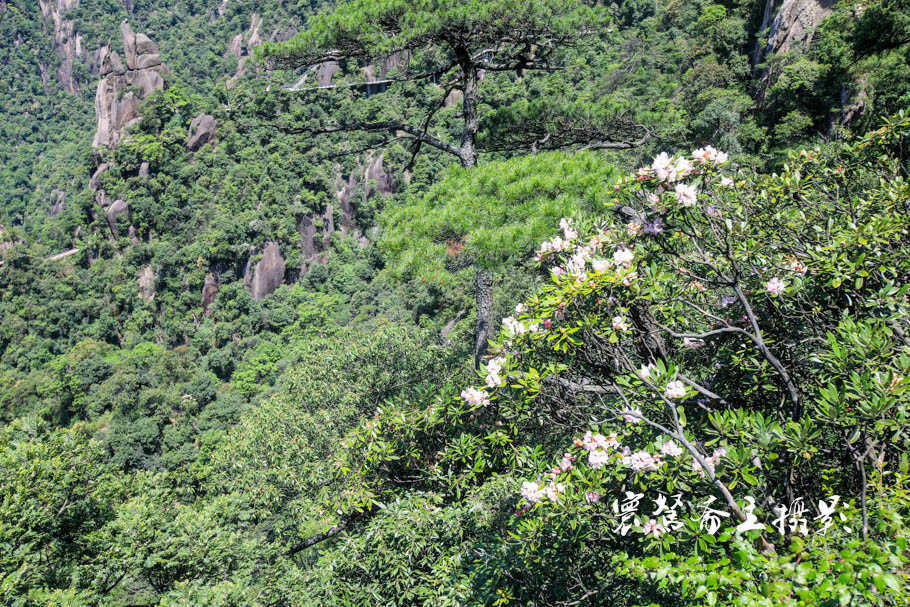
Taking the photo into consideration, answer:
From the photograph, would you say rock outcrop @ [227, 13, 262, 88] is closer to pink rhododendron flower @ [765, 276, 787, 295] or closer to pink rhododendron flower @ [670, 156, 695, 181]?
pink rhododendron flower @ [670, 156, 695, 181]

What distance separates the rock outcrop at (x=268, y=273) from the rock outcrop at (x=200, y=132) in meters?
16.8

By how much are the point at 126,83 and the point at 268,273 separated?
3057cm

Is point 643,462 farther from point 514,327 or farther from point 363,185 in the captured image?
point 363,185

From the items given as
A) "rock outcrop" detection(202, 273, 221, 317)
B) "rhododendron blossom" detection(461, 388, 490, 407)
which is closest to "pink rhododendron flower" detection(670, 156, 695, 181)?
"rhododendron blossom" detection(461, 388, 490, 407)

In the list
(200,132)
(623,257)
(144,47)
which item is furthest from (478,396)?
(144,47)

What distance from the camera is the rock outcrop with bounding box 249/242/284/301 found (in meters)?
42.2

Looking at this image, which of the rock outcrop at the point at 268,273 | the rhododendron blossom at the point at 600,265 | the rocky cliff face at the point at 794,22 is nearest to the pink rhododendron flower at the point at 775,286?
the rhododendron blossom at the point at 600,265

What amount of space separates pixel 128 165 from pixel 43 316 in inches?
661

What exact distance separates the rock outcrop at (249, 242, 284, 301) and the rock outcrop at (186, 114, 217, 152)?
16.8 m

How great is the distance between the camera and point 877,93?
1191 cm

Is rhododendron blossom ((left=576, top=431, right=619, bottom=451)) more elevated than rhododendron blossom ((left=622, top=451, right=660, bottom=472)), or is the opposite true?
rhododendron blossom ((left=622, top=451, right=660, bottom=472))

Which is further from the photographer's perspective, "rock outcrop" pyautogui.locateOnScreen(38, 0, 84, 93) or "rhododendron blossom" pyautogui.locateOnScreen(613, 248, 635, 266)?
"rock outcrop" pyautogui.locateOnScreen(38, 0, 84, 93)

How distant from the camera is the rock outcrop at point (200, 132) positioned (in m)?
49.9

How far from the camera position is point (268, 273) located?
140ft
